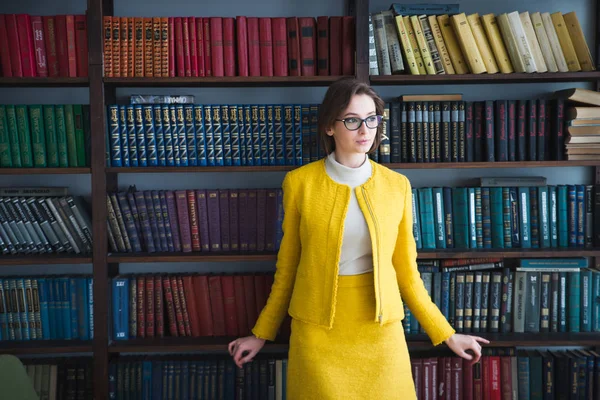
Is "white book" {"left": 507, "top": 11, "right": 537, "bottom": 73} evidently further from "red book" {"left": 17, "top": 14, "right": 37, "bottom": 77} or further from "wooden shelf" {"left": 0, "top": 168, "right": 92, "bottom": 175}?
"red book" {"left": 17, "top": 14, "right": 37, "bottom": 77}

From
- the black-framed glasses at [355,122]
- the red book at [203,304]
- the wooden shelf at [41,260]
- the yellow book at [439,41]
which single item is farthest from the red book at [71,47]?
the yellow book at [439,41]

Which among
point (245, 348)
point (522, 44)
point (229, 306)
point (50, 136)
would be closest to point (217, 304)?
point (229, 306)

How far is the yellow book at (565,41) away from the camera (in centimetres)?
209

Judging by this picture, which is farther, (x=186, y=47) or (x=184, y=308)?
(x=184, y=308)

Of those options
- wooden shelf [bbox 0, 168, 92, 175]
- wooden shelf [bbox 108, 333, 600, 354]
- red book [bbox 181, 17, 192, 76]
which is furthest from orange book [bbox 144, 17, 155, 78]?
wooden shelf [bbox 108, 333, 600, 354]

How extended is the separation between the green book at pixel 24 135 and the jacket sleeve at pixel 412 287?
1.48 m

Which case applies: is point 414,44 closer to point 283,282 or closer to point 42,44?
point 283,282

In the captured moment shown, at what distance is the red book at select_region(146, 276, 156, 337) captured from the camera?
→ 2172 millimetres

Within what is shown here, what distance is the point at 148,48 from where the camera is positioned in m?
2.07

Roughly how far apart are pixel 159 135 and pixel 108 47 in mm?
386

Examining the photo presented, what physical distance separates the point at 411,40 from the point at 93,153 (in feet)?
4.31

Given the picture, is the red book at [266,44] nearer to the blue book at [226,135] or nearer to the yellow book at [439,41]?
the blue book at [226,135]

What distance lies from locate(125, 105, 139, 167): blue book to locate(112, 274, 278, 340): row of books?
48cm

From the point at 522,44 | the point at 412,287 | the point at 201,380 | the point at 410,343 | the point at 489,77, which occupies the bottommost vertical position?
the point at 201,380
